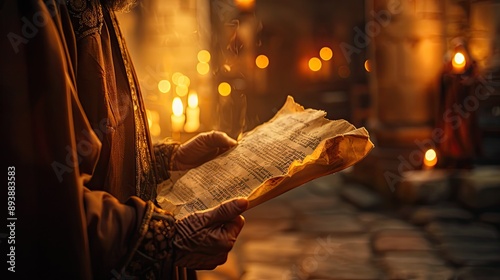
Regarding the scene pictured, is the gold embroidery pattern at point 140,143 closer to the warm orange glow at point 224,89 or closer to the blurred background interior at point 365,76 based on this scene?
the blurred background interior at point 365,76

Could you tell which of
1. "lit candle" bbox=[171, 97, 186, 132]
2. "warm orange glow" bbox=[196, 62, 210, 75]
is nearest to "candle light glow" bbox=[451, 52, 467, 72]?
"lit candle" bbox=[171, 97, 186, 132]

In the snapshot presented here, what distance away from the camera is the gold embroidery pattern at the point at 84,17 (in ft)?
5.11

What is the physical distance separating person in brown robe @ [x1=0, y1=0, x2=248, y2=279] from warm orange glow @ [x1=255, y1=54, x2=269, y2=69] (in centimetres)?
1392

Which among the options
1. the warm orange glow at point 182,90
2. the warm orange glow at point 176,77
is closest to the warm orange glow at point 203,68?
the warm orange glow at point 176,77

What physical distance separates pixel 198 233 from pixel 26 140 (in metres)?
0.47

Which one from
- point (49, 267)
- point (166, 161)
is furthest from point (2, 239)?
point (166, 161)

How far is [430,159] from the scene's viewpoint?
25.8 ft

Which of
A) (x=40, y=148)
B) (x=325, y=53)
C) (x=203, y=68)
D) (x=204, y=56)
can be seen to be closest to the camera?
(x=40, y=148)

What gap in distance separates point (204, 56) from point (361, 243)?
8.90 meters

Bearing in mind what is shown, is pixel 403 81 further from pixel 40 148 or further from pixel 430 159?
pixel 40 148

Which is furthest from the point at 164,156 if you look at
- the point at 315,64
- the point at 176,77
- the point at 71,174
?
the point at 315,64

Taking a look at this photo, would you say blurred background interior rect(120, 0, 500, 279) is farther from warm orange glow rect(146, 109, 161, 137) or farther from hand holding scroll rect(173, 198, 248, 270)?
hand holding scroll rect(173, 198, 248, 270)

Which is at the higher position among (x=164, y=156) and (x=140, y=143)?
(x=140, y=143)

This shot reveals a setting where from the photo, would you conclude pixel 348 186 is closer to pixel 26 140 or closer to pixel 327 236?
pixel 327 236
